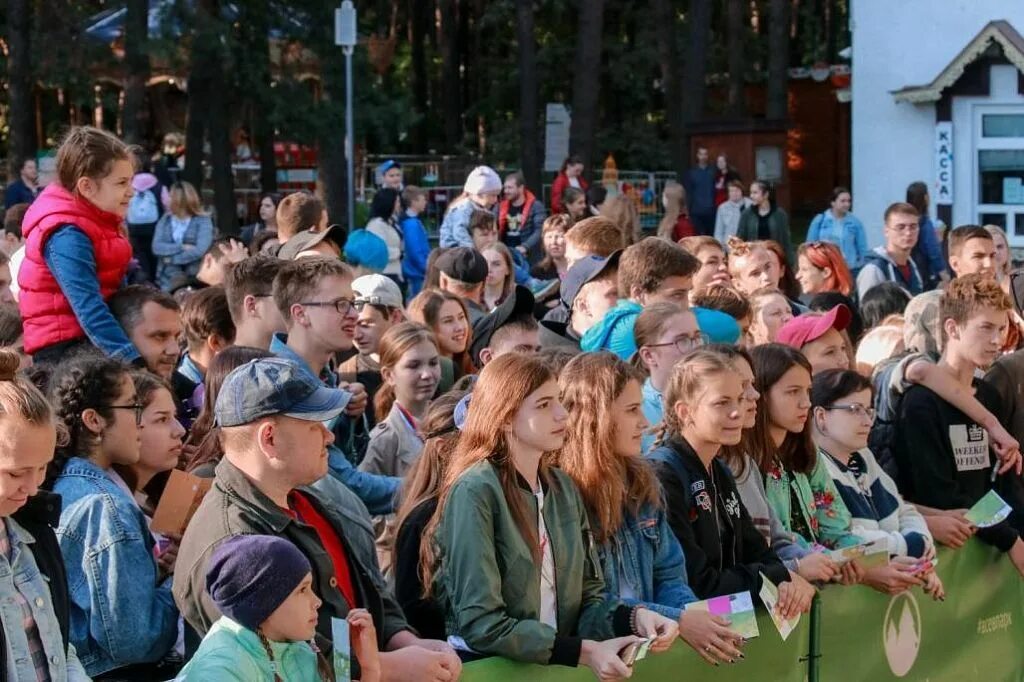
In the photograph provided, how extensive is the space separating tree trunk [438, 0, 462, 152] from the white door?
1944 centimetres

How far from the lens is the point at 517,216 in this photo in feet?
58.7

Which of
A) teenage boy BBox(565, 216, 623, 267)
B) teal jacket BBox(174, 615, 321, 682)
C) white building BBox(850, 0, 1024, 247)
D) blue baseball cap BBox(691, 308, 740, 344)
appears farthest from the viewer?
white building BBox(850, 0, 1024, 247)

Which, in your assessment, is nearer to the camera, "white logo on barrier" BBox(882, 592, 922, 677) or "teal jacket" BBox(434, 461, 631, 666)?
"teal jacket" BBox(434, 461, 631, 666)

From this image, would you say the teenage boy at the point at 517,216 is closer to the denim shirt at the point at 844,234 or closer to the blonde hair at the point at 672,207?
the blonde hair at the point at 672,207

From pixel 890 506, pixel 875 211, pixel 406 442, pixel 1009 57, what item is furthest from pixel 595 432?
pixel 875 211

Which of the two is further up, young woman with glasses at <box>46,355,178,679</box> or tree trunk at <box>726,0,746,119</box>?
tree trunk at <box>726,0,746,119</box>

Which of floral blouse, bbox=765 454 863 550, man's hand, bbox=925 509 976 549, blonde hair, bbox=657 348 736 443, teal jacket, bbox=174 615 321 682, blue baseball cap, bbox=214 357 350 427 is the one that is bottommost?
man's hand, bbox=925 509 976 549

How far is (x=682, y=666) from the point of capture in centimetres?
562

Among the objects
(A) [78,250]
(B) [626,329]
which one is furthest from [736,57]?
(A) [78,250]

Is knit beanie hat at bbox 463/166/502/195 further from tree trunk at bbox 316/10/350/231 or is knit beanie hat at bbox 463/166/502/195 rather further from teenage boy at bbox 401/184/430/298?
tree trunk at bbox 316/10/350/231

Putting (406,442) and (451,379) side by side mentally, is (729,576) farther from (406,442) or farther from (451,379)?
(451,379)

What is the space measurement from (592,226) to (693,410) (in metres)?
3.88

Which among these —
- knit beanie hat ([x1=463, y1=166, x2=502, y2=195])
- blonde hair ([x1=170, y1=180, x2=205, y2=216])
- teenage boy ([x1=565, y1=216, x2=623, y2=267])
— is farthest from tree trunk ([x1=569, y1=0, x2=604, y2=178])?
teenage boy ([x1=565, y1=216, x2=623, y2=267])

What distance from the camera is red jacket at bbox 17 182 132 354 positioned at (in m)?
7.02
